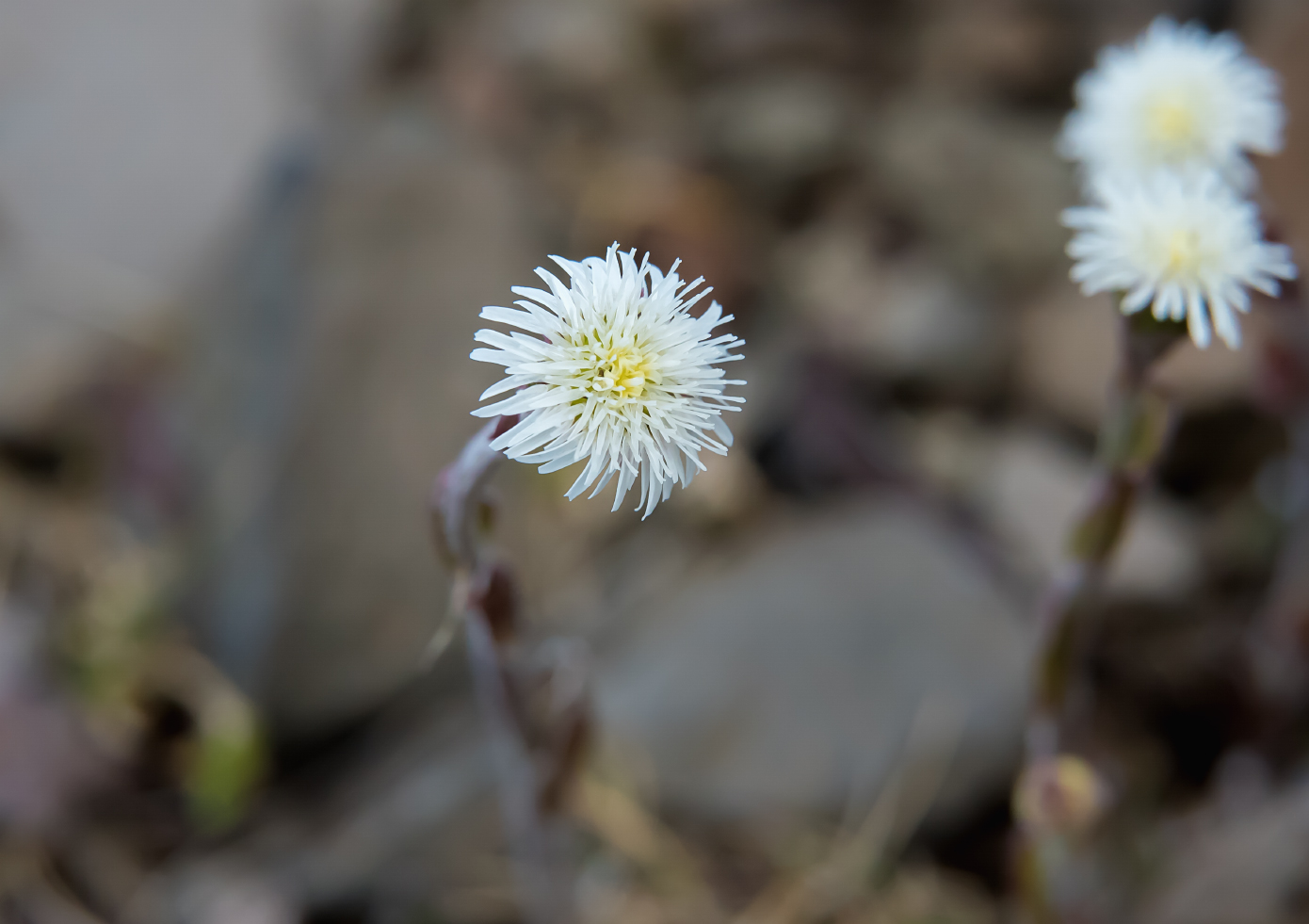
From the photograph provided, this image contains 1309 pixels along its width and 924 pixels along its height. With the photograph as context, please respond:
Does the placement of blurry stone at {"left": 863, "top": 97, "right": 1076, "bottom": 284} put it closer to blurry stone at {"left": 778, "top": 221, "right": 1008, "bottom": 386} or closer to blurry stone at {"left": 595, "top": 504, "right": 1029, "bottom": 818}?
blurry stone at {"left": 778, "top": 221, "right": 1008, "bottom": 386}

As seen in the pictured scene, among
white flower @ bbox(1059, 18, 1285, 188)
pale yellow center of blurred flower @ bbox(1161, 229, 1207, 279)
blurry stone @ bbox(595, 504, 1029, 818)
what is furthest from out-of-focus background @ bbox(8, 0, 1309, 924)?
pale yellow center of blurred flower @ bbox(1161, 229, 1207, 279)

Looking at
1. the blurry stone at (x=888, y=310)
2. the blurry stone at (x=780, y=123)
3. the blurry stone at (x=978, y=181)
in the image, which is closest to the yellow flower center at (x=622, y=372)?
the blurry stone at (x=888, y=310)

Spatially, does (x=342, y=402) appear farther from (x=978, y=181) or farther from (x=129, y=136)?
(x=978, y=181)

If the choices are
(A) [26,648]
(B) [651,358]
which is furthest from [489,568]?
(A) [26,648]

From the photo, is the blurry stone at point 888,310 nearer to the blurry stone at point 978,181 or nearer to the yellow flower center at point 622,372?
the blurry stone at point 978,181

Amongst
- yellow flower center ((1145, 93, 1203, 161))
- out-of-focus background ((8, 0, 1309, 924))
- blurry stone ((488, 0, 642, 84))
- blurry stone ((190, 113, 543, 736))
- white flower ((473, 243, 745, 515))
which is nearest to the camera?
white flower ((473, 243, 745, 515))

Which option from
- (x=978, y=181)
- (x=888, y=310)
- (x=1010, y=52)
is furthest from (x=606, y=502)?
(x=1010, y=52)
